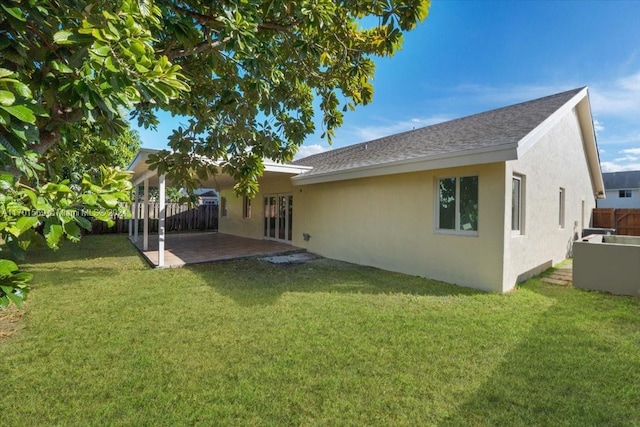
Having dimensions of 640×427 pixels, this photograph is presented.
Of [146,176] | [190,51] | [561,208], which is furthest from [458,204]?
[146,176]

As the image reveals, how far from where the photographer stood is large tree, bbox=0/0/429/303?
5.36 ft

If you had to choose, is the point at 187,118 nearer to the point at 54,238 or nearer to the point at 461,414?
the point at 54,238

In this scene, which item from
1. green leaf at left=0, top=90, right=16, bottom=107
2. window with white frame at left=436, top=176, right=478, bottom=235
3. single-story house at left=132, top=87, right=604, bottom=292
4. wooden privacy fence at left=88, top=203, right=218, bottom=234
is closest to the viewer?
green leaf at left=0, top=90, right=16, bottom=107

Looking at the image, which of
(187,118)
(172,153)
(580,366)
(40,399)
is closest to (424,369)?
(580,366)

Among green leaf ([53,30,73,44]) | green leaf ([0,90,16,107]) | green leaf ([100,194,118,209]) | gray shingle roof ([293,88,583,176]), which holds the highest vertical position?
gray shingle roof ([293,88,583,176])

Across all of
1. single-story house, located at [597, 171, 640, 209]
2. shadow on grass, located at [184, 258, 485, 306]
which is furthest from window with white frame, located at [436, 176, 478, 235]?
single-story house, located at [597, 171, 640, 209]

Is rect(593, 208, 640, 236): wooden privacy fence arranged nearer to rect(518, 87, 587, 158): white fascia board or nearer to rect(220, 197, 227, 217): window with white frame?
rect(518, 87, 587, 158): white fascia board

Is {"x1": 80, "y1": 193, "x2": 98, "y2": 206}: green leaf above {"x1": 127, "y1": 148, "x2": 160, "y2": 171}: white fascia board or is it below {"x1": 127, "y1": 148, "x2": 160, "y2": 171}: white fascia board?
below

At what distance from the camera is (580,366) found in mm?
3840

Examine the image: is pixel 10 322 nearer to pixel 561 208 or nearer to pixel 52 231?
pixel 52 231

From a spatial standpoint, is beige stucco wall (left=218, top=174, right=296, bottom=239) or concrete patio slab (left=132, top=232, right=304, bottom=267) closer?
concrete patio slab (left=132, top=232, right=304, bottom=267)

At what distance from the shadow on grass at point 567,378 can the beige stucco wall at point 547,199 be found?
229 cm

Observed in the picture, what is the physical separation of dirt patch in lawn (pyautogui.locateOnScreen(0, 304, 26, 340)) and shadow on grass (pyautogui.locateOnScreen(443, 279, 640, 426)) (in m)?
6.35

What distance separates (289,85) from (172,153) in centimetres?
225
